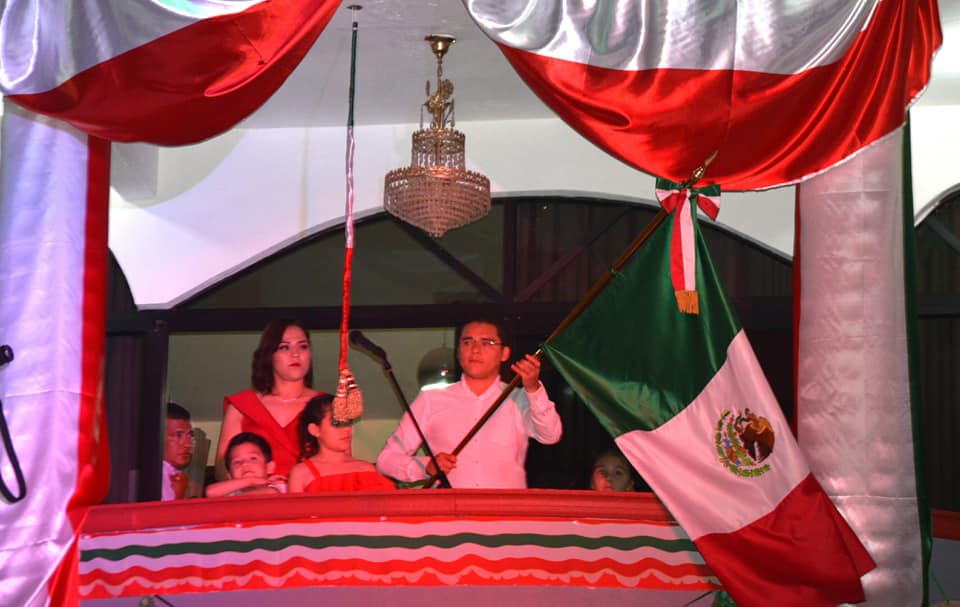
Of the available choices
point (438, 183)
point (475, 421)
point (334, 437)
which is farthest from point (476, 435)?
point (438, 183)

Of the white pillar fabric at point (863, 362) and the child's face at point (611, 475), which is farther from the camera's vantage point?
the child's face at point (611, 475)

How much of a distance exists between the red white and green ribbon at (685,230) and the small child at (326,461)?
Answer: 120 cm

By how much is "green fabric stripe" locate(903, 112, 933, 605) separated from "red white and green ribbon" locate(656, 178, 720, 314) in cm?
60

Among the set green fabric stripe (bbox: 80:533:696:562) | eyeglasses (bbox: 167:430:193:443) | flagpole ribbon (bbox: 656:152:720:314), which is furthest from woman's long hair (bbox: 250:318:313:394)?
flagpole ribbon (bbox: 656:152:720:314)

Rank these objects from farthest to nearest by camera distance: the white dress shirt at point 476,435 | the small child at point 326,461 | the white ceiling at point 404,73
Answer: the white ceiling at point 404,73, the white dress shirt at point 476,435, the small child at point 326,461

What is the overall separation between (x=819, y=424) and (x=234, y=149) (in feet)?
12.2

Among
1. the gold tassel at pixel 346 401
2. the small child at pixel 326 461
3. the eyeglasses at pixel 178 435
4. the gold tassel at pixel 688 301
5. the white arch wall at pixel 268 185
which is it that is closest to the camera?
the gold tassel at pixel 688 301

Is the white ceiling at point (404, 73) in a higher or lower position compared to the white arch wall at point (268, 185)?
higher

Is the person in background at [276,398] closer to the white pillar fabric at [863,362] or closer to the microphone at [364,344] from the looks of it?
the microphone at [364,344]

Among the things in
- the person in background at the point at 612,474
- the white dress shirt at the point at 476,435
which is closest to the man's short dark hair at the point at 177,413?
the white dress shirt at the point at 476,435

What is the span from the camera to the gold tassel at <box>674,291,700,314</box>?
4211 millimetres

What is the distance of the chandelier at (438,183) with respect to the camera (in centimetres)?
595

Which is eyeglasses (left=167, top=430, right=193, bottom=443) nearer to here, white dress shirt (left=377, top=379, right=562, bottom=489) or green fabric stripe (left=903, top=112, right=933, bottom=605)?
white dress shirt (left=377, top=379, right=562, bottom=489)

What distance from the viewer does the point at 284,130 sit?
22.4ft
